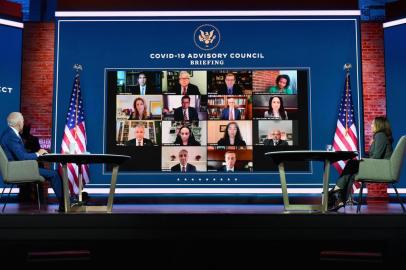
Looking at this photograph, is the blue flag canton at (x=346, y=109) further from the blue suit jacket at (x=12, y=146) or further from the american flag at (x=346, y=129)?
the blue suit jacket at (x=12, y=146)

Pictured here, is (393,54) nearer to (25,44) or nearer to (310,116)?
(310,116)

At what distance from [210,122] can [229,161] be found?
0.66 metres

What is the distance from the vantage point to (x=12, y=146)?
603cm

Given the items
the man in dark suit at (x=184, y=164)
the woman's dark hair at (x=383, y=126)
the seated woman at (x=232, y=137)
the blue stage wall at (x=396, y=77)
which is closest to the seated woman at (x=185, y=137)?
the man in dark suit at (x=184, y=164)

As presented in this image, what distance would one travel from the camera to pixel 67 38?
8.00 metres

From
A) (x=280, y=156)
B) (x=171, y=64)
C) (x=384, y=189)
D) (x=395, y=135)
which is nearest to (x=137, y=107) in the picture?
(x=171, y=64)

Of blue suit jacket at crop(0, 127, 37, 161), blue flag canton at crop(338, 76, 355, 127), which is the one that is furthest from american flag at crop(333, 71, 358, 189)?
blue suit jacket at crop(0, 127, 37, 161)

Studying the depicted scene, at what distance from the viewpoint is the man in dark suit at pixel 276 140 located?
7.85 meters

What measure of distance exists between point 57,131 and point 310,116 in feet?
12.7

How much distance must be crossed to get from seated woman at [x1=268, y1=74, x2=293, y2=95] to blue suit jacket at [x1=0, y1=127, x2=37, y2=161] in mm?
3716

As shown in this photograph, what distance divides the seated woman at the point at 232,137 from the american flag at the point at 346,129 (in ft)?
4.55
